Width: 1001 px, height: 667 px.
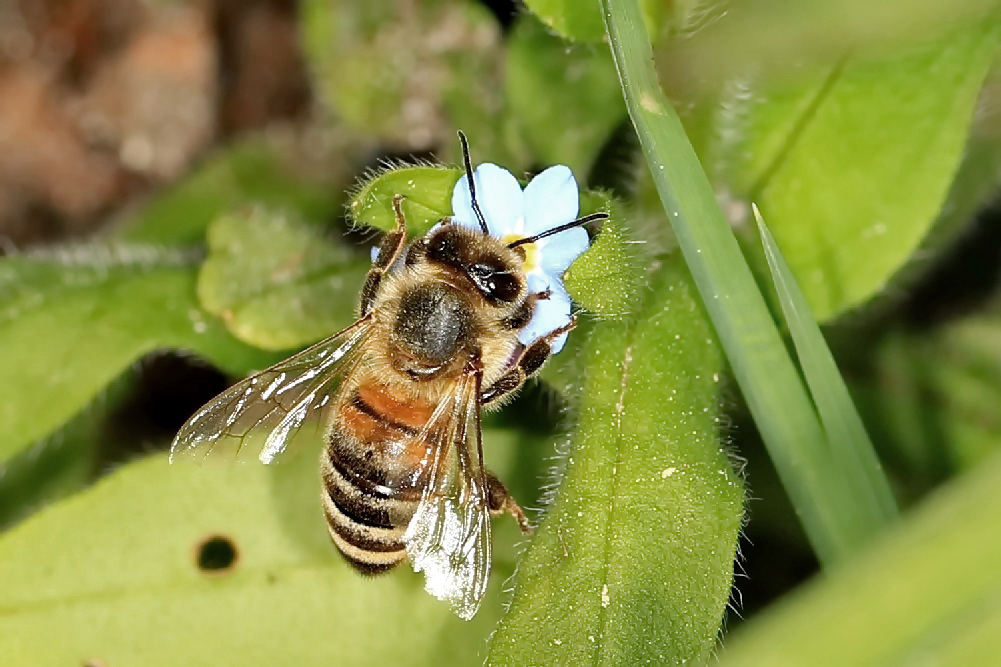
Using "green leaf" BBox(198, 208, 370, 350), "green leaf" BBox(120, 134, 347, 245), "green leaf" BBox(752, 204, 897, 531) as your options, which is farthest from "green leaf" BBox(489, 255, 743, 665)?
"green leaf" BBox(120, 134, 347, 245)

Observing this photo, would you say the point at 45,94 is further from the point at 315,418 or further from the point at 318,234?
the point at 315,418

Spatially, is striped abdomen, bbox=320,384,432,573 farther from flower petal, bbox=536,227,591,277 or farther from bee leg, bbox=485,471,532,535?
flower petal, bbox=536,227,591,277

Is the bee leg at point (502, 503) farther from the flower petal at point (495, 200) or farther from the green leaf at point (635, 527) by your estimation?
the flower petal at point (495, 200)

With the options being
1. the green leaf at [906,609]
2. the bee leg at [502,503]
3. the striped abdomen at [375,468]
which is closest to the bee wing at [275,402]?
the striped abdomen at [375,468]

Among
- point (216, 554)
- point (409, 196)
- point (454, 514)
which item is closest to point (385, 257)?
point (409, 196)

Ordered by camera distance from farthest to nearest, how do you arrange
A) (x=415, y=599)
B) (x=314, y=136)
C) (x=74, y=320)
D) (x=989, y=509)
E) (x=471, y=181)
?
(x=314, y=136) → (x=74, y=320) → (x=415, y=599) → (x=471, y=181) → (x=989, y=509)

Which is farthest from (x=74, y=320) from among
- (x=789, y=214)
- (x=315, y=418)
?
(x=789, y=214)
